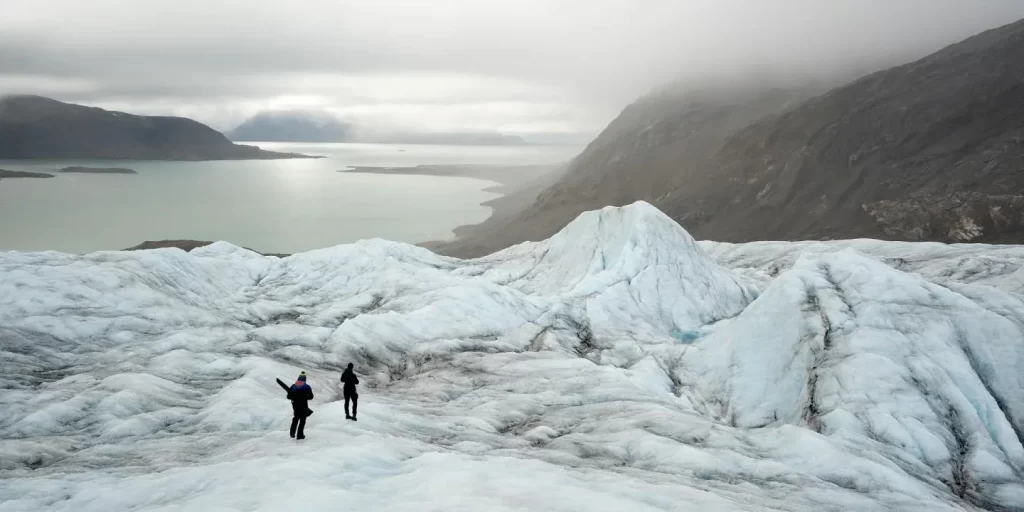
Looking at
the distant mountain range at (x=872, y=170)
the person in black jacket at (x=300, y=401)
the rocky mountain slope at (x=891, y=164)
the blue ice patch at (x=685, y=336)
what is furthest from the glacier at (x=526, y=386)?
the distant mountain range at (x=872, y=170)

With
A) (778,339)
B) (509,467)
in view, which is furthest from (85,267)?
(778,339)

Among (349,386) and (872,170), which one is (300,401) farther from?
(872,170)

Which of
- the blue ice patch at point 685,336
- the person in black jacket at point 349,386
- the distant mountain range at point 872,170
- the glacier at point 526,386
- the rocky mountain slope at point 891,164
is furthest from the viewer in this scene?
the distant mountain range at point 872,170

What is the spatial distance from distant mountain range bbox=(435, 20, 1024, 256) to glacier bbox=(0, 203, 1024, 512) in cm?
5844

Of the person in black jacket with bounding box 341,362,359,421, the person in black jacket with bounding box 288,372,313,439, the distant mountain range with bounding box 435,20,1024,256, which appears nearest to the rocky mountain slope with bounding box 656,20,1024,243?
the distant mountain range with bounding box 435,20,1024,256

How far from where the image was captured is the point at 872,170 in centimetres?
11250

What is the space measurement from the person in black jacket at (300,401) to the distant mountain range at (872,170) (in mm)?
98596

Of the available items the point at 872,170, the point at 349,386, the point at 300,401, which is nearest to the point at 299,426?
the point at 300,401

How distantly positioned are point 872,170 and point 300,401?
125 metres

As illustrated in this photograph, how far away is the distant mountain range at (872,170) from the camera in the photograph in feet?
307

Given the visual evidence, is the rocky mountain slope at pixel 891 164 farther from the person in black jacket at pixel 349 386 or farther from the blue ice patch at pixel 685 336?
the person in black jacket at pixel 349 386

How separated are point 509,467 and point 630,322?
1028 inches

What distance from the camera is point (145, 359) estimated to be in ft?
89.2

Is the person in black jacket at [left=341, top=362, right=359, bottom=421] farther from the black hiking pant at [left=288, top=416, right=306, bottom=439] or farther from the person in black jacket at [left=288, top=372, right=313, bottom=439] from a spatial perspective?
the black hiking pant at [left=288, top=416, right=306, bottom=439]
